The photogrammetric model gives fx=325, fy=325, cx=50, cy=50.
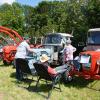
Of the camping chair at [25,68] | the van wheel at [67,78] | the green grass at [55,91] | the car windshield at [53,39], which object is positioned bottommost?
the green grass at [55,91]

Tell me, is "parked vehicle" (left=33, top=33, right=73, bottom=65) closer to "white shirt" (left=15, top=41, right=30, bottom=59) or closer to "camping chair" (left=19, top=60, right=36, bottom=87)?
"white shirt" (left=15, top=41, right=30, bottom=59)

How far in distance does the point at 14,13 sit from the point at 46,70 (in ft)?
187

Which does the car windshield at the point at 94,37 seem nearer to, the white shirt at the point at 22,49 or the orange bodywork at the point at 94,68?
the orange bodywork at the point at 94,68

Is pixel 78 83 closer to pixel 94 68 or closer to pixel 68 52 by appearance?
pixel 94 68

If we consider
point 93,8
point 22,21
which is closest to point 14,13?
point 22,21

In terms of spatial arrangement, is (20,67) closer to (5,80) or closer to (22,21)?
(5,80)

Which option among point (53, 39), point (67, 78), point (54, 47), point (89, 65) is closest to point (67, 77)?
point (67, 78)

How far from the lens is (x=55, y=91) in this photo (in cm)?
1133

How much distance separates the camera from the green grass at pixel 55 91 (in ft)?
34.8

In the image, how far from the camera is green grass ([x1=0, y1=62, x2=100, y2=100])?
10602 mm

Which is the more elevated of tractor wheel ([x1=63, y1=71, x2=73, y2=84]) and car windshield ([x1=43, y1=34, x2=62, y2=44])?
car windshield ([x1=43, y1=34, x2=62, y2=44])

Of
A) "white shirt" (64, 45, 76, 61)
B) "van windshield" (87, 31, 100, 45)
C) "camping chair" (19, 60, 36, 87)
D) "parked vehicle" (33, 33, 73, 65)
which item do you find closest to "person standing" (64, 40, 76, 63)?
"white shirt" (64, 45, 76, 61)

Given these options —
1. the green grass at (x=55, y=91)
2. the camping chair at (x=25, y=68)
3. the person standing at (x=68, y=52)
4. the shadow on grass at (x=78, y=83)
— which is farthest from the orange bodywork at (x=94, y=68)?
the person standing at (x=68, y=52)

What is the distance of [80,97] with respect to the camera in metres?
10.7
